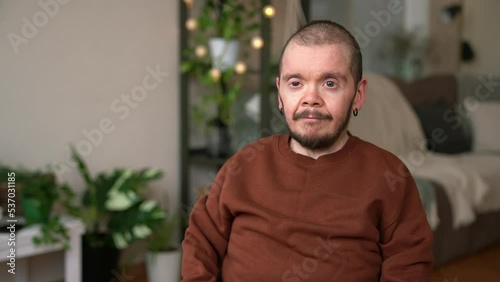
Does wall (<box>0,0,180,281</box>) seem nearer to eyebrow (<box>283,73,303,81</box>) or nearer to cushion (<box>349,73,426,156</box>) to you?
cushion (<box>349,73,426,156</box>)

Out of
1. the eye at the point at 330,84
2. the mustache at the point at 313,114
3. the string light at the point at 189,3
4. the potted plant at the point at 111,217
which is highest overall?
the string light at the point at 189,3

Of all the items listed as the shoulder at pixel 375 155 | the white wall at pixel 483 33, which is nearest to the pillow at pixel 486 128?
the white wall at pixel 483 33

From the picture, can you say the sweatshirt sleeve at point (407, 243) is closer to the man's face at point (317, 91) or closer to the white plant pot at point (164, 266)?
the man's face at point (317, 91)

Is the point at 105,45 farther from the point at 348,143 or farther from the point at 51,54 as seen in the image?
the point at 348,143

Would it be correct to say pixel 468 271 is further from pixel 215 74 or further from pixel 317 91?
pixel 317 91

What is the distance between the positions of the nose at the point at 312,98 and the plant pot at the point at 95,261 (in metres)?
1.75

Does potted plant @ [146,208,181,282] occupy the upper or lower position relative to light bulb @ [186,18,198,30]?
lower

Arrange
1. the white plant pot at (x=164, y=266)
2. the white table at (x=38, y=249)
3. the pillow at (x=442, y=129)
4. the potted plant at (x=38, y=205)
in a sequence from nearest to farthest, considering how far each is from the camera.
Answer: the white table at (x=38, y=249) → the potted plant at (x=38, y=205) → the white plant pot at (x=164, y=266) → the pillow at (x=442, y=129)

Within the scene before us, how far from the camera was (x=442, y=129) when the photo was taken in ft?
12.9

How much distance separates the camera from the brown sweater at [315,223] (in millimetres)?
1122

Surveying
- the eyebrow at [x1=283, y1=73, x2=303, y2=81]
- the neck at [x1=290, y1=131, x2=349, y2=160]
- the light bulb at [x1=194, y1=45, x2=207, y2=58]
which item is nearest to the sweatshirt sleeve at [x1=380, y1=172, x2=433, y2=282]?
the neck at [x1=290, y1=131, x2=349, y2=160]

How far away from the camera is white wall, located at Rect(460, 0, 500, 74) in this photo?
4797 mm

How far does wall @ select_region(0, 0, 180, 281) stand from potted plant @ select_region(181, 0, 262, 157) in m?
0.14

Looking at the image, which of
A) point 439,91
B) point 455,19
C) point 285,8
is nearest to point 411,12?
point 455,19
